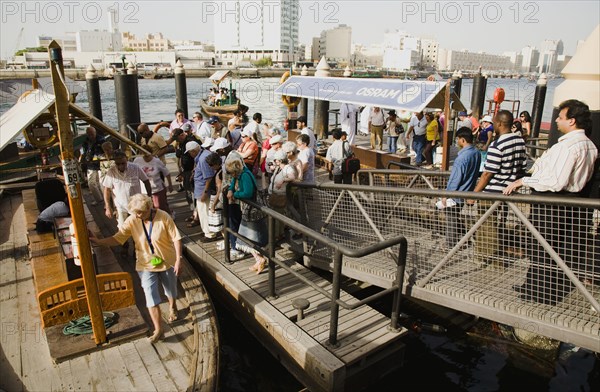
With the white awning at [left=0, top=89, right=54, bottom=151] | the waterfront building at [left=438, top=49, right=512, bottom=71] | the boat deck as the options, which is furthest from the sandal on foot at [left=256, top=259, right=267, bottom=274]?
the waterfront building at [left=438, top=49, right=512, bottom=71]

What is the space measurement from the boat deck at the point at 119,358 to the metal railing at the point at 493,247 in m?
1.95

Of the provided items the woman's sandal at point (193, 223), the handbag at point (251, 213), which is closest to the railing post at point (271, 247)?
the handbag at point (251, 213)

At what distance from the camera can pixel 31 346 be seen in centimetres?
441

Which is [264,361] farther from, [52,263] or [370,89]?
[370,89]

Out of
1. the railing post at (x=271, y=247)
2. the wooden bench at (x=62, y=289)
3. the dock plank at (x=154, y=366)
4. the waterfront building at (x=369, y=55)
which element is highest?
the waterfront building at (x=369, y=55)

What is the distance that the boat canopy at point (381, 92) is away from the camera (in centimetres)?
738

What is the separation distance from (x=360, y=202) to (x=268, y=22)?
147765 mm

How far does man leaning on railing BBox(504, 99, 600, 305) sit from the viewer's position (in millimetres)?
3715

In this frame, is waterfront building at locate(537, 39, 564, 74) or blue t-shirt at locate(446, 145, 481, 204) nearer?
blue t-shirt at locate(446, 145, 481, 204)

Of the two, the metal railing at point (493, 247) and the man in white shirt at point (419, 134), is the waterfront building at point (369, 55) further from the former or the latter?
the metal railing at point (493, 247)

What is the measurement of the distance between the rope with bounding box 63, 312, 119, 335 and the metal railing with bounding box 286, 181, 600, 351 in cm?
264

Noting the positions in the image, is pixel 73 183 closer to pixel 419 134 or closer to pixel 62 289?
pixel 62 289

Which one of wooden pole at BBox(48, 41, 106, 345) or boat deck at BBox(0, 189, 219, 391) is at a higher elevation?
wooden pole at BBox(48, 41, 106, 345)

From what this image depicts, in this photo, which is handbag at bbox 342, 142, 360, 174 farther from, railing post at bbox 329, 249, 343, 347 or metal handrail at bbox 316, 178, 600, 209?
railing post at bbox 329, 249, 343, 347
